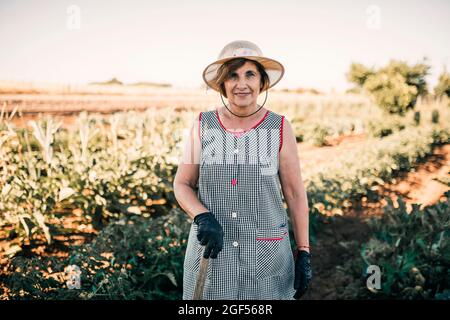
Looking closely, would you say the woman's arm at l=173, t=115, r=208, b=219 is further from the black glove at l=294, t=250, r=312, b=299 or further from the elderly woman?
the black glove at l=294, t=250, r=312, b=299

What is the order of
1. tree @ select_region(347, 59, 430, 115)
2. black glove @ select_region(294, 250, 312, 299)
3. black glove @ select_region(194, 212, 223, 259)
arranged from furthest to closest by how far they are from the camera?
tree @ select_region(347, 59, 430, 115), black glove @ select_region(294, 250, 312, 299), black glove @ select_region(194, 212, 223, 259)

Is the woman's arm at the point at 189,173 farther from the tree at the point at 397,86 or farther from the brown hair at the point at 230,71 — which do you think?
the tree at the point at 397,86

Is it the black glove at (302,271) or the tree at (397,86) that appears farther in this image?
the tree at (397,86)

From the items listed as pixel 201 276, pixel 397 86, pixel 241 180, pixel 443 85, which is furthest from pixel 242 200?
pixel 443 85

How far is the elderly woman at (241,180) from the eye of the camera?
4.67 ft

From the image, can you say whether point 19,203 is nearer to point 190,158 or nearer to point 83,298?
point 83,298

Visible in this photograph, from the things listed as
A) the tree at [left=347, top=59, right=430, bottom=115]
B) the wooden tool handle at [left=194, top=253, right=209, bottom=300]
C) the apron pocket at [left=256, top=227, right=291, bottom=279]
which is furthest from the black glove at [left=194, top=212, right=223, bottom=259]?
the tree at [left=347, top=59, right=430, bottom=115]

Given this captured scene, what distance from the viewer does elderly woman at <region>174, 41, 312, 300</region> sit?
1.42 m

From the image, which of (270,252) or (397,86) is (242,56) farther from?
(397,86)

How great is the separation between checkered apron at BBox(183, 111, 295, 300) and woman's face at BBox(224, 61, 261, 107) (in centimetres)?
10

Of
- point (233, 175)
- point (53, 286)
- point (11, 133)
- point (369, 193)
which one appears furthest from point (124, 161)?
point (369, 193)

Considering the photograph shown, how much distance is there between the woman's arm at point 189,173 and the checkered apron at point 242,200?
0.10ft

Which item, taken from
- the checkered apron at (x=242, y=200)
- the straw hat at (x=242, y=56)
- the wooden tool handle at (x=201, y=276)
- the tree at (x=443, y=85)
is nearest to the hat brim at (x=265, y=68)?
the straw hat at (x=242, y=56)
